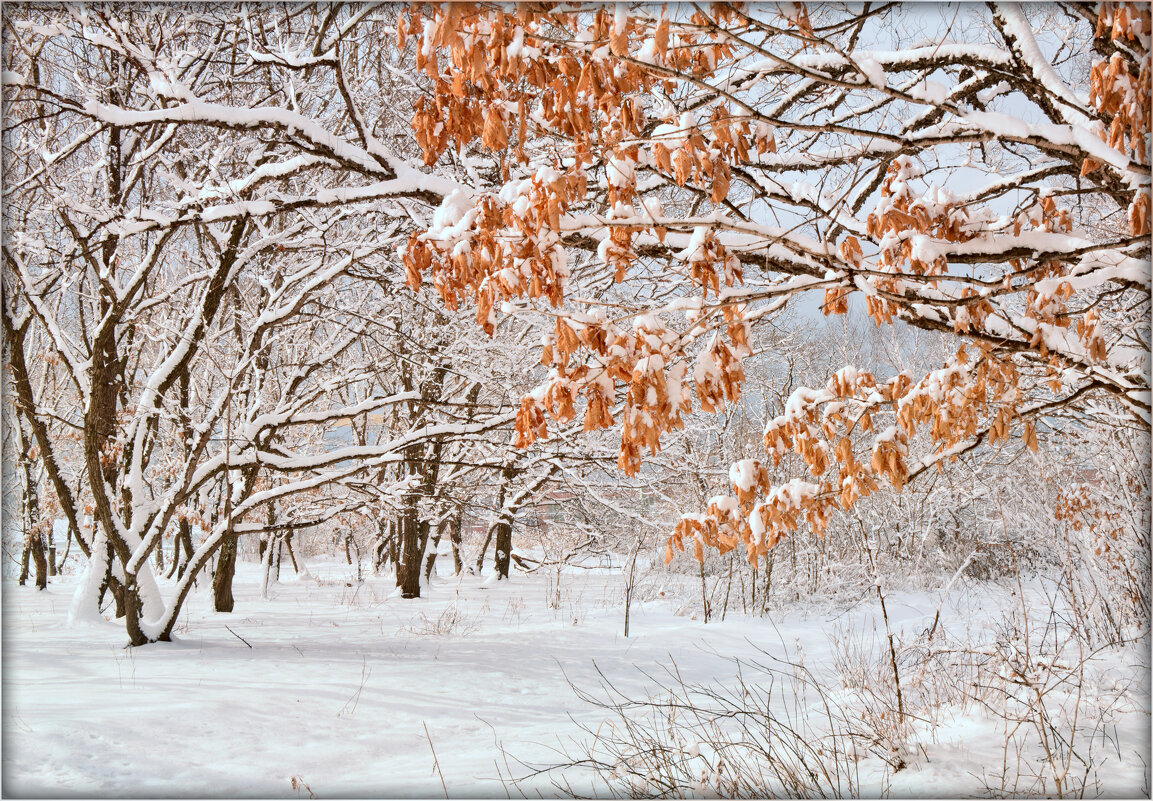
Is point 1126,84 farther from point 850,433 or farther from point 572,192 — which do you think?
point 572,192

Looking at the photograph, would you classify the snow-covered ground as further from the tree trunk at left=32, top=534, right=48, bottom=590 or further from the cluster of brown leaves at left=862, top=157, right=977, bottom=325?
the tree trunk at left=32, top=534, right=48, bottom=590

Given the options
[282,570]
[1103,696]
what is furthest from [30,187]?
[282,570]

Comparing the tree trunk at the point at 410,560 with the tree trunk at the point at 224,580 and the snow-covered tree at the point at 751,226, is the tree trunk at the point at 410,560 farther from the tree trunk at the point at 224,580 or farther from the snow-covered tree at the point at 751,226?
the snow-covered tree at the point at 751,226

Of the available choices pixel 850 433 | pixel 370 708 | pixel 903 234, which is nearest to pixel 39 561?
pixel 370 708

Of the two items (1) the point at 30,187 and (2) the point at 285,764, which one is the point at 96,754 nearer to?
(2) the point at 285,764

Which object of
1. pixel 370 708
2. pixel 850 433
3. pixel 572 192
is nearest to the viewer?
pixel 572 192

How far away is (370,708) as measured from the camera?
452cm

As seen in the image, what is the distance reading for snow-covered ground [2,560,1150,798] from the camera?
3225mm

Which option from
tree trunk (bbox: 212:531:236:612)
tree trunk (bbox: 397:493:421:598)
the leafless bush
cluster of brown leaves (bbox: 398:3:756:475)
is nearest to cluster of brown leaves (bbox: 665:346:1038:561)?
cluster of brown leaves (bbox: 398:3:756:475)

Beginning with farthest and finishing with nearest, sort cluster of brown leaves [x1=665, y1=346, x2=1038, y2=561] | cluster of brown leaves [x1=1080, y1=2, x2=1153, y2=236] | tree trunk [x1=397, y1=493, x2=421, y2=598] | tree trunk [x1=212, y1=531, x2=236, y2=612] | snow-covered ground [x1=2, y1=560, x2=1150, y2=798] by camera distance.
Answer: tree trunk [x1=397, y1=493, x2=421, y2=598]
tree trunk [x1=212, y1=531, x2=236, y2=612]
snow-covered ground [x1=2, y1=560, x2=1150, y2=798]
cluster of brown leaves [x1=665, y1=346, x2=1038, y2=561]
cluster of brown leaves [x1=1080, y1=2, x2=1153, y2=236]

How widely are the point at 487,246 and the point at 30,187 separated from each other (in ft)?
20.0

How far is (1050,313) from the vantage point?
252 cm

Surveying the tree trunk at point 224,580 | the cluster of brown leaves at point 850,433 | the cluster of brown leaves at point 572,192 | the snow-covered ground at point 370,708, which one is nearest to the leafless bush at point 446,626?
the snow-covered ground at point 370,708

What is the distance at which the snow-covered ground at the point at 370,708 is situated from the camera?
3.22m
